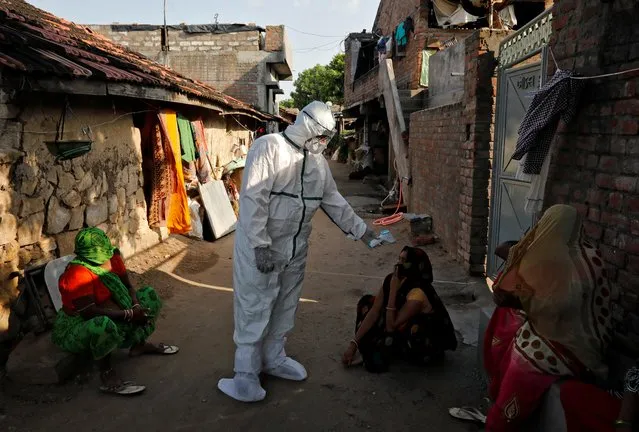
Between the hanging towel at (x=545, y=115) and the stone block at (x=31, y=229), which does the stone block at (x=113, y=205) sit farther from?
the hanging towel at (x=545, y=115)

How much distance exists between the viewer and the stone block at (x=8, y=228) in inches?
142

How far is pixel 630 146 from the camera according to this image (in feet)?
8.68

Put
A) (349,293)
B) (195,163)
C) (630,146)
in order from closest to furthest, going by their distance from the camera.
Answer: (630,146)
(349,293)
(195,163)

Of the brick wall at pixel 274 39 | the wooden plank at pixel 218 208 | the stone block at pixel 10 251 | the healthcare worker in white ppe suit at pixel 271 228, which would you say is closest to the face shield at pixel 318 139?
the healthcare worker in white ppe suit at pixel 271 228

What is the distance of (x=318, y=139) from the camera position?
3.30 meters

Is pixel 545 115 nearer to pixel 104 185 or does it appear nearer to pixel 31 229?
pixel 31 229

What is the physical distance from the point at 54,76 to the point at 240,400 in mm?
2710

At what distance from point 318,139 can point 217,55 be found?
1470 centimetres

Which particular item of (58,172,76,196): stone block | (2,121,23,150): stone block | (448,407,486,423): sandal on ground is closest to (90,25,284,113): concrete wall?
(58,172,76,196): stone block

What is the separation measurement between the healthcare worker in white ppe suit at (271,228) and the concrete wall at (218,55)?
14.1m

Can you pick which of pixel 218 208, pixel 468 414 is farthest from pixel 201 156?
pixel 468 414

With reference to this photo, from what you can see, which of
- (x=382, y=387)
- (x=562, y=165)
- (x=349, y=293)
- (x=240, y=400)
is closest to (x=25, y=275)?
(x=240, y=400)

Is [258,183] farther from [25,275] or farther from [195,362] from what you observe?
[25,275]

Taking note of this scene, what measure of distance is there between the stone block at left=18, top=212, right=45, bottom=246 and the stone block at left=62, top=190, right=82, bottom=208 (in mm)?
407
